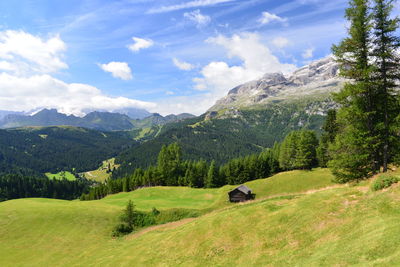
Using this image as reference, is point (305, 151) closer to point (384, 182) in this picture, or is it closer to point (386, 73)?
point (386, 73)

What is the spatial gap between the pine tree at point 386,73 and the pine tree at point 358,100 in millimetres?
689

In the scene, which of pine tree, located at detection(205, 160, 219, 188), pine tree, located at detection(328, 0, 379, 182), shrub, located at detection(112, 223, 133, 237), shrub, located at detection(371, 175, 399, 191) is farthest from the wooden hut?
shrub, located at detection(371, 175, 399, 191)

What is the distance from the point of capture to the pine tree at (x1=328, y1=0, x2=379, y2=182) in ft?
82.4

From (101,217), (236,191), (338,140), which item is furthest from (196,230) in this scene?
(236,191)

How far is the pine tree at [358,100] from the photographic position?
2511cm

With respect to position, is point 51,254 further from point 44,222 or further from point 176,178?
point 176,178

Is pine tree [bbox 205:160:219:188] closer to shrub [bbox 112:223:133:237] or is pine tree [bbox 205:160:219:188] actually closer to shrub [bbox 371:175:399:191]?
shrub [bbox 112:223:133:237]

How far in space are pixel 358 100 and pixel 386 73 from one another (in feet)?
13.4

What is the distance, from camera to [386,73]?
83.6ft

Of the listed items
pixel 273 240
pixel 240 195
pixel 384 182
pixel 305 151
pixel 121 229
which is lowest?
pixel 240 195

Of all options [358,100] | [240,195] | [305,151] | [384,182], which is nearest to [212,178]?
[240,195]

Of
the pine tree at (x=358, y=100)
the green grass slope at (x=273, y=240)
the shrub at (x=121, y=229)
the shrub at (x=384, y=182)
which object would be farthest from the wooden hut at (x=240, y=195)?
the shrub at (x=384, y=182)

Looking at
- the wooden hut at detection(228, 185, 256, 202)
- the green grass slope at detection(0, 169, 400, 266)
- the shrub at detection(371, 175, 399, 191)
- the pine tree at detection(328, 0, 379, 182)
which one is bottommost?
the wooden hut at detection(228, 185, 256, 202)

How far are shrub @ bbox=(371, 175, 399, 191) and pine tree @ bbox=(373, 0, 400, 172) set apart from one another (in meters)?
6.27
